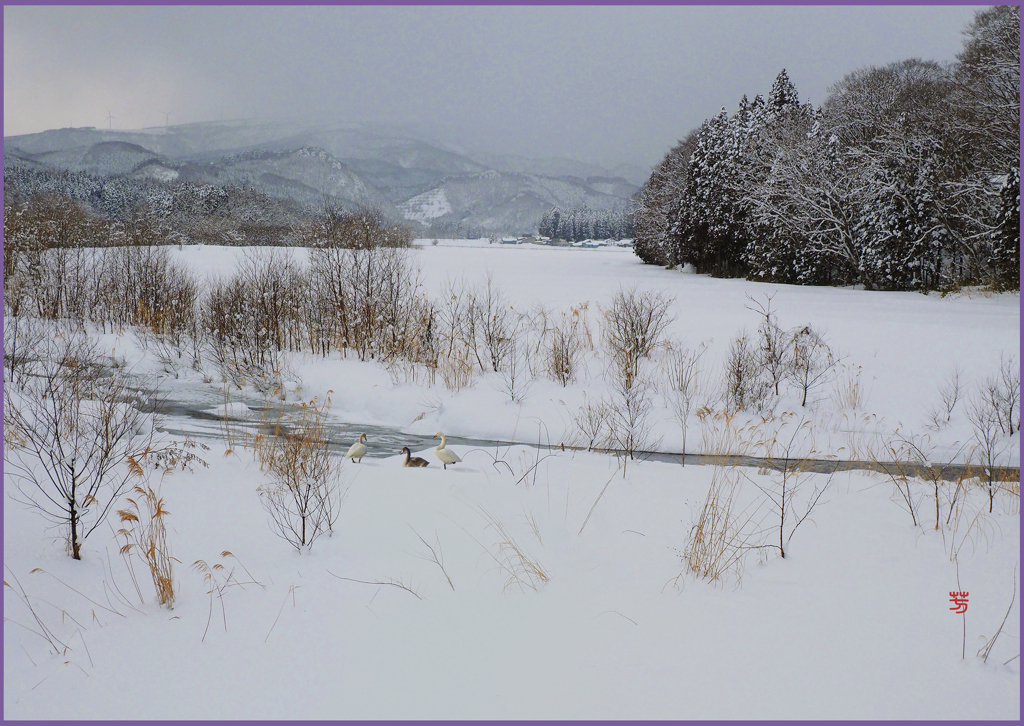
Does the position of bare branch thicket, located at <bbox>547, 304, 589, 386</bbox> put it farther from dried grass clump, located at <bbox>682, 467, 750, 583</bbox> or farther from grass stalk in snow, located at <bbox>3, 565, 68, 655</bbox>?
grass stalk in snow, located at <bbox>3, 565, 68, 655</bbox>

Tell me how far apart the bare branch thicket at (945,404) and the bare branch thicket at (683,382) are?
2.92 m

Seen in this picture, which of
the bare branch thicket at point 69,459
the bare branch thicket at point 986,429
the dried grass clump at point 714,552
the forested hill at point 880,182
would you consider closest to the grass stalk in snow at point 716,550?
the dried grass clump at point 714,552

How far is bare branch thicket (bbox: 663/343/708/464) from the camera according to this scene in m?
8.42

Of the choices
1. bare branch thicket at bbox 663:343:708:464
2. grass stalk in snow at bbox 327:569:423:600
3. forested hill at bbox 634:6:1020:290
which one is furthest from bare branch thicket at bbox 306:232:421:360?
forested hill at bbox 634:6:1020:290

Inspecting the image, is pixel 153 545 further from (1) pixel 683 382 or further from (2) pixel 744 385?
(2) pixel 744 385

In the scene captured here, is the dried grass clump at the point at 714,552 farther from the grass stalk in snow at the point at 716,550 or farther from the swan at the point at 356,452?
the swan at the point at 356,452

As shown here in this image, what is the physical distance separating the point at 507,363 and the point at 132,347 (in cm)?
753

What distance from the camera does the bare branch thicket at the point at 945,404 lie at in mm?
7671

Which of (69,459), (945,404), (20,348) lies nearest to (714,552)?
(69,459)

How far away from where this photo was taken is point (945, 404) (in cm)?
801

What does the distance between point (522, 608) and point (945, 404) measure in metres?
7.46

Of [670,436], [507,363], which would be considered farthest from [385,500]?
[507,363]

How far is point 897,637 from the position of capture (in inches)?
129

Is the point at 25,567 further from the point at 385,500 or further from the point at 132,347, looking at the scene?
the point at 132,347
